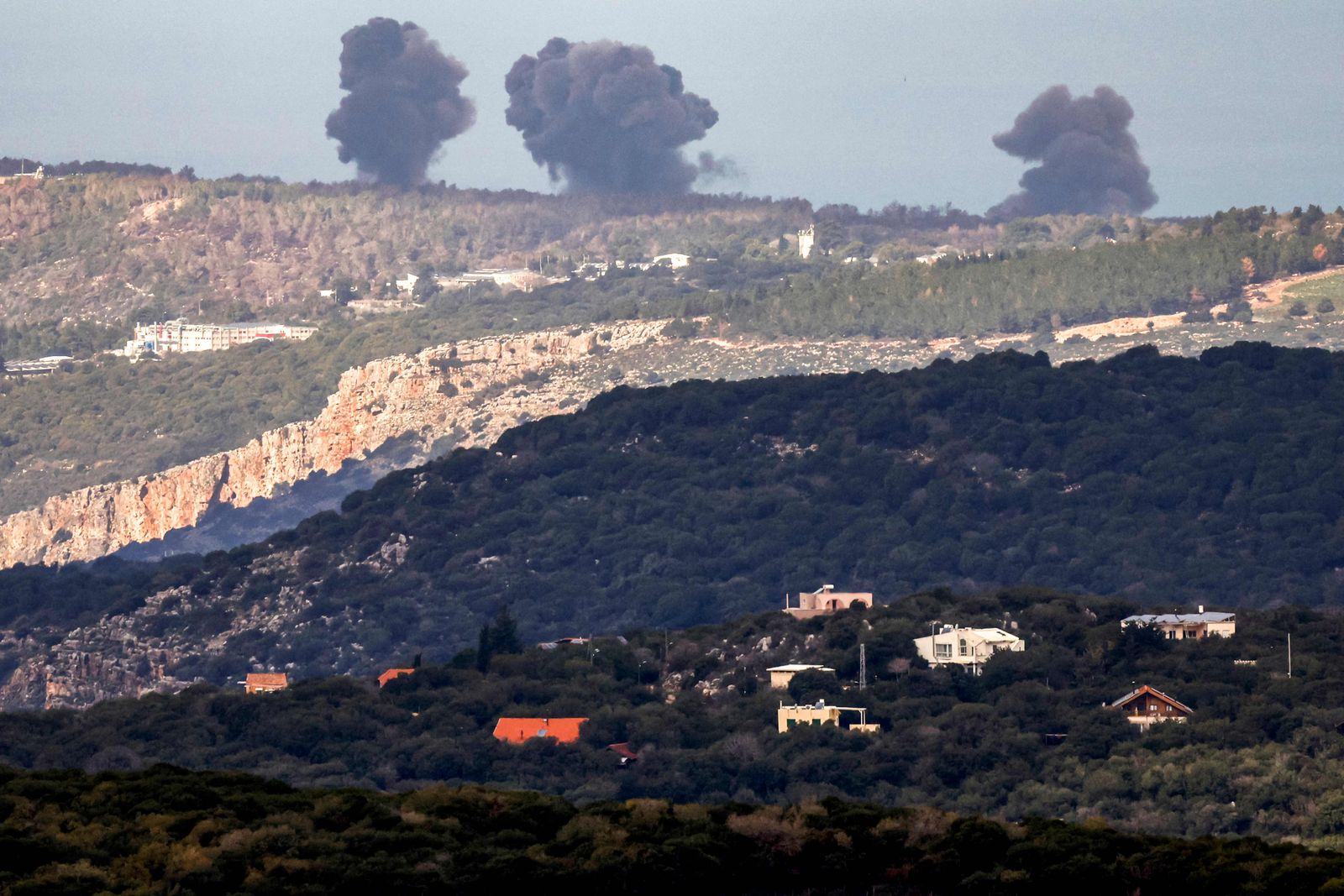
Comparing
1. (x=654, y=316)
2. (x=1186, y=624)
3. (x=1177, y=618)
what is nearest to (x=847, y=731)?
(x=1186, y=624)

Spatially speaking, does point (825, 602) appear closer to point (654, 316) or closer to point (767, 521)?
point (767, 521)

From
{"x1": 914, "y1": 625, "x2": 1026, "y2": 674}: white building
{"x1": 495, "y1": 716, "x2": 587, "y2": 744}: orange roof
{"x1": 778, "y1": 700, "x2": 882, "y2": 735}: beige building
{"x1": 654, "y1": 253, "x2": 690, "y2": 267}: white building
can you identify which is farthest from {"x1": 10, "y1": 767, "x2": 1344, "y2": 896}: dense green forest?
{"x1": 654, "y1": 253, "x2": 690, "y2": 267}: white building

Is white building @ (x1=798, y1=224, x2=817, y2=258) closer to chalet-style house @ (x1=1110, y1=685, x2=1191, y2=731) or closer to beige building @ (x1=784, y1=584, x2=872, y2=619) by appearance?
beige building @ (x1=784, y1=584, x2=872, y2=619)

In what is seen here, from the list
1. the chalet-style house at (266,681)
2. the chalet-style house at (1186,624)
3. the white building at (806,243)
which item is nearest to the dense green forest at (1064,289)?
the white building at (806,243)

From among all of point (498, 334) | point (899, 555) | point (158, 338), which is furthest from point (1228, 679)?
point (158, 338)

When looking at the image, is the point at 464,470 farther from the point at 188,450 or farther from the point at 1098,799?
the point at 1098,799

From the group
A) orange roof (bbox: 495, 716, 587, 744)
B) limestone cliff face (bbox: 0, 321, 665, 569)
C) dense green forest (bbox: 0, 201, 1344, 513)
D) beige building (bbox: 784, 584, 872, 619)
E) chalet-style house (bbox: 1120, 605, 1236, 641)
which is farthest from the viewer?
dense green forest (bbox: 0, 201, 1344, 513)
